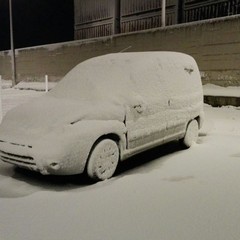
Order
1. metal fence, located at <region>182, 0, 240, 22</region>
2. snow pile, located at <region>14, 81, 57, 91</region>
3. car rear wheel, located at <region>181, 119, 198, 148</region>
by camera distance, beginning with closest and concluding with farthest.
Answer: car rear wheel, located at <region>181, 119, 198, 148</region>, metal fence, located at <region>182, 0, 240, 22</region>, snow pile, located at <region>14, 81, 57, 91</region>

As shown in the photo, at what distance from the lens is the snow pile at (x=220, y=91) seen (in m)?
11.6

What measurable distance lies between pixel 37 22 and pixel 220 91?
67.1ft

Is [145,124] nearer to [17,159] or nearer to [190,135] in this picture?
[190,135]

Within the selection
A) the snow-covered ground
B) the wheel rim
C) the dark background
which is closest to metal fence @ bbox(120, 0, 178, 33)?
the dark background

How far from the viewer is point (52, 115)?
4820mm

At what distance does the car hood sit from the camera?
183 inches

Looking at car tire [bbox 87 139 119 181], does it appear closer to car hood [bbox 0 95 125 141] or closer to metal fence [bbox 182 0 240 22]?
car hood [bbox 0 95 125 141]

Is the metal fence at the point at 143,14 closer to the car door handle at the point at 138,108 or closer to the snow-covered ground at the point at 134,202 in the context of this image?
the car door handle at the point at 138,108

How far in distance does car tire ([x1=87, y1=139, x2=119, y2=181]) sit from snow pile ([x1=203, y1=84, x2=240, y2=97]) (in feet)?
24.8

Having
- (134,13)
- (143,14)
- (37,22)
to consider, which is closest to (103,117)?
(143,14)

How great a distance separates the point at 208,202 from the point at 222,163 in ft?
5.57

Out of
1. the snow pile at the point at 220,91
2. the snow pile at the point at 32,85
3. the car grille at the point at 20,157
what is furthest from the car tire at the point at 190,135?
the snow pile at the point at 32,85

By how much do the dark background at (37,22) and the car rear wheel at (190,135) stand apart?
24.3 m

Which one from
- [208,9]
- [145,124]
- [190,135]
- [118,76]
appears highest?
[208,9]
